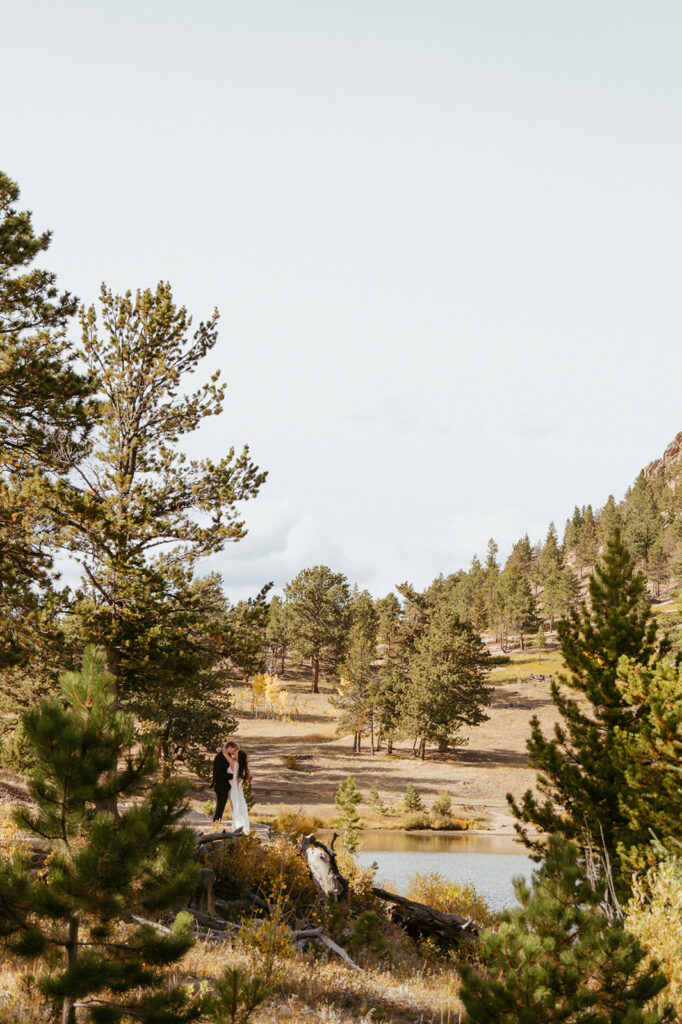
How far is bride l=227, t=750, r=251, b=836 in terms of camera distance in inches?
485

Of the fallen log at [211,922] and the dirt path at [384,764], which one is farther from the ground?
the fallen log at [211,922]

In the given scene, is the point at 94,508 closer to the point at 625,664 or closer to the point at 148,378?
the point at 148,378

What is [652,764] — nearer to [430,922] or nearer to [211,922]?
[430,922]

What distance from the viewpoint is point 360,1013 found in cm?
791

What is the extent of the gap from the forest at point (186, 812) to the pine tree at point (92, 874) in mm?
18

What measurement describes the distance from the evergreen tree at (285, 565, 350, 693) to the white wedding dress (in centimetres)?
6963

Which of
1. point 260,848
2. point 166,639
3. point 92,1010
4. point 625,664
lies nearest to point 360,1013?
point 92,1010

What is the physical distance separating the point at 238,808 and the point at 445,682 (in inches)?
1735

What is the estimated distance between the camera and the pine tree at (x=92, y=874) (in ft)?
17.1

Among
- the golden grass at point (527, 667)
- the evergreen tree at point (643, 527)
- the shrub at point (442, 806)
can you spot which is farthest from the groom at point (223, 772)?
the evergreen tree at point (643, 527)

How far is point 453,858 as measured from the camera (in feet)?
104

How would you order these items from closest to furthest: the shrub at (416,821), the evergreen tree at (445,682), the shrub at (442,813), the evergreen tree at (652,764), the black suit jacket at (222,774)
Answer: the evergreen tree at (652,764) → the black suit jacket at (222,774) → the shrub at (416,821) → the shrub at (442,813) → the evergreen tree at (445,682)

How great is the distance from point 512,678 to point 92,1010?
87.8 meters

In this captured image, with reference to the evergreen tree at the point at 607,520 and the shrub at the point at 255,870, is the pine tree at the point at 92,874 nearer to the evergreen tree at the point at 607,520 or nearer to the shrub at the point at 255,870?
the shrub at the point at 255,870
